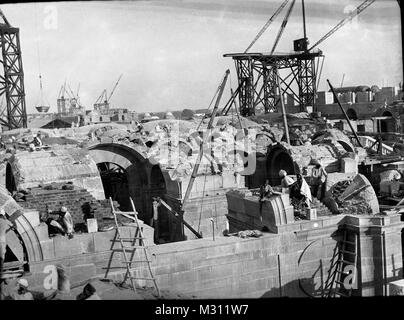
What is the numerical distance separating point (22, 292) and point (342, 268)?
7610 millimetres

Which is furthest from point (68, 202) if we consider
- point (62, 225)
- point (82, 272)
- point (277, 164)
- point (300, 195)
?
point (277, 164)

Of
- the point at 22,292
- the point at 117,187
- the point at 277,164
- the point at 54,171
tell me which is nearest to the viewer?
the point at 22,292

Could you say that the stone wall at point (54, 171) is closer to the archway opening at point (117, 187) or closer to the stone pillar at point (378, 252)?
the archway opening at point (117, 187)

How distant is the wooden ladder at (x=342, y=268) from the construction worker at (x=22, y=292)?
22.8ft

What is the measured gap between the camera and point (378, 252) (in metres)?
11.5

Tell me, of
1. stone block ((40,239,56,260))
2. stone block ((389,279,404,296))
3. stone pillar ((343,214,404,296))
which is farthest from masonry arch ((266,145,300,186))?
stone block ((40,239,56,260))

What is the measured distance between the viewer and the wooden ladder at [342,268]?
38.1 feet

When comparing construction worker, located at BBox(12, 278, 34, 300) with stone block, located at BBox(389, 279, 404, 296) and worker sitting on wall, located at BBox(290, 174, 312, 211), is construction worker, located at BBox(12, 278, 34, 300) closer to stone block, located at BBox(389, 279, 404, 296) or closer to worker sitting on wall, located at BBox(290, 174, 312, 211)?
worker sitting on wall, located at BBox(290, 174, 312, 211)

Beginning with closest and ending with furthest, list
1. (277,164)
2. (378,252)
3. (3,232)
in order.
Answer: (3,232) → (378,252) → (277,164)

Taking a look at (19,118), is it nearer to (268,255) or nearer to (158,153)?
(158,153)

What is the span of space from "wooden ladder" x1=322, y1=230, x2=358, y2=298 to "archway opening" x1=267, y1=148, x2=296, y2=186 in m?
7.18

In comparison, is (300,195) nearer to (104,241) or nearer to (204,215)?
(204,215)

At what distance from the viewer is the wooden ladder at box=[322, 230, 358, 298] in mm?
11609
